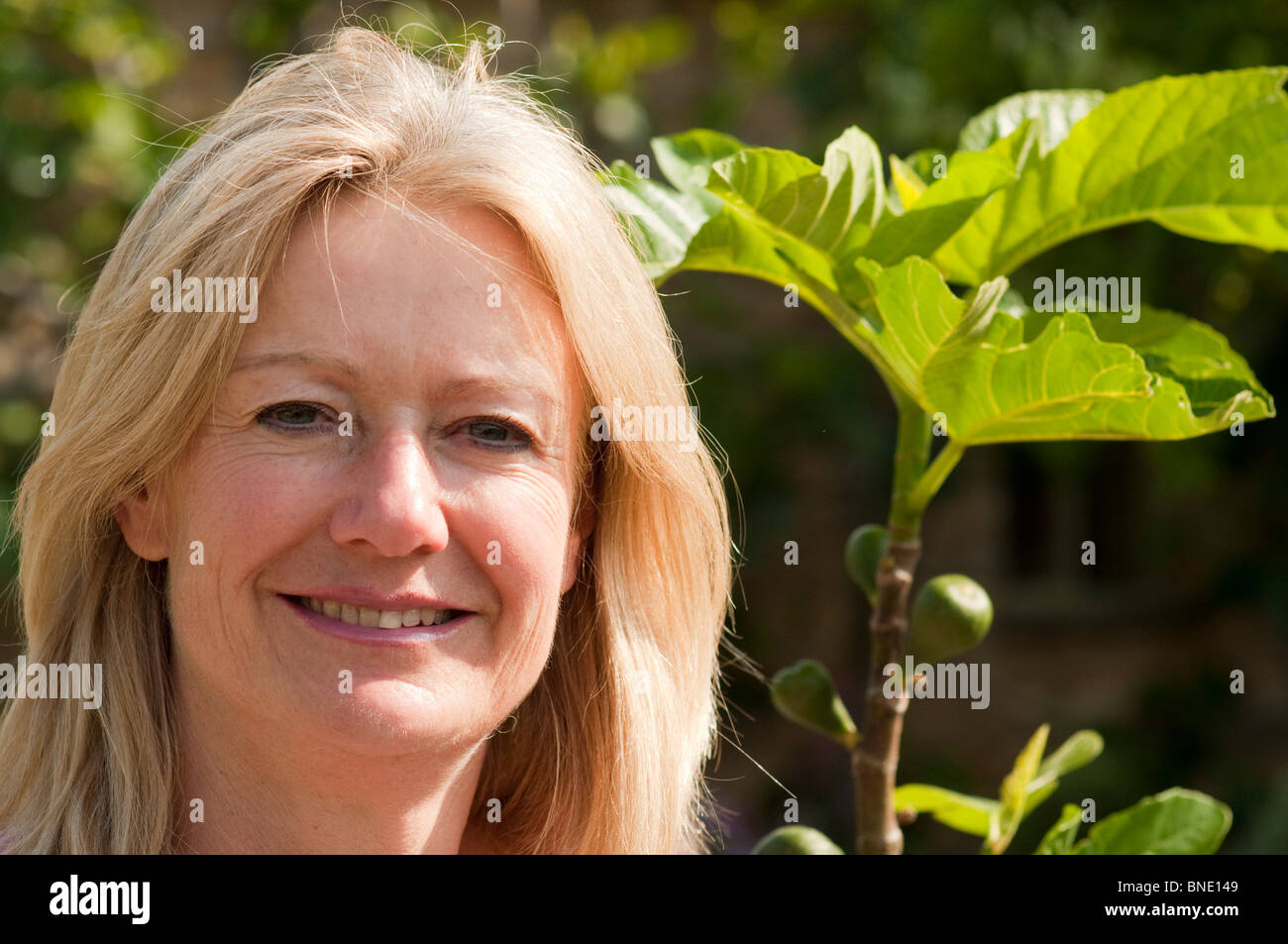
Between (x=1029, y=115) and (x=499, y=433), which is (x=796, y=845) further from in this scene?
(x=1029, y=115)

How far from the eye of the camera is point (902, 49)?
4383 mm

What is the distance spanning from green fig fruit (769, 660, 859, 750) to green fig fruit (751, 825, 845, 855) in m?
0.09

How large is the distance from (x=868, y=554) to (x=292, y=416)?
1.83ft

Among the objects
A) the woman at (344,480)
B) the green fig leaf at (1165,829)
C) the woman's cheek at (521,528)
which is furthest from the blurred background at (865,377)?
the green fig leaf at (1165,829)

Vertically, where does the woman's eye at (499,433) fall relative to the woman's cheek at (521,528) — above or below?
above

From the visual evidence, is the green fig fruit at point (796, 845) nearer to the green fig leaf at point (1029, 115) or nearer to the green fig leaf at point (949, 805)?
the green fig leaf at point (949, 805)

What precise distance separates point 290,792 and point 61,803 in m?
0.23

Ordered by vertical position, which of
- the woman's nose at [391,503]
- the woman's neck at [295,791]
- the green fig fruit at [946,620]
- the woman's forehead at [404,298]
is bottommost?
the woman's neck at [295,791]

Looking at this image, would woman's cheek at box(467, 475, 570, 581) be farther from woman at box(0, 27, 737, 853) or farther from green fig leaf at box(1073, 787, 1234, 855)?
green fig leaf at box(1073, 787, 1234, 855)

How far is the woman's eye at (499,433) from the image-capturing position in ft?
3.86

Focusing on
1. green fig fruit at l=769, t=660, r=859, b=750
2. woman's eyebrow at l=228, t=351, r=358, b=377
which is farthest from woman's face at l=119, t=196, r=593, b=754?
green fig fruit at l=769, t=660, r=859, b=750

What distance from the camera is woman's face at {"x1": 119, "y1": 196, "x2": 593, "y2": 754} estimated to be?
1115 millimetres

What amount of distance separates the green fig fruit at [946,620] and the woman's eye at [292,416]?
56cm
